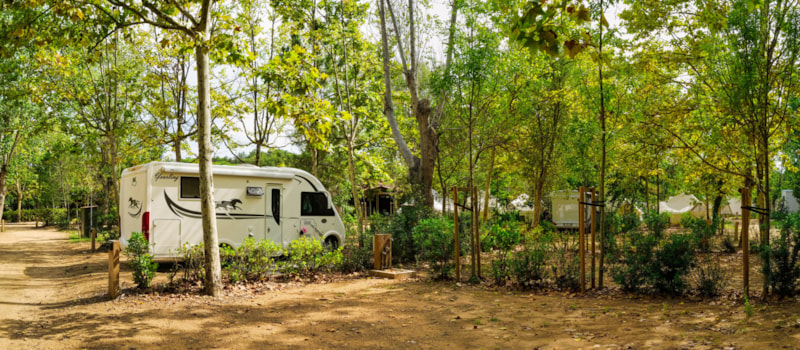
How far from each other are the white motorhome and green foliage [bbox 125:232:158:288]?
74.9 inches

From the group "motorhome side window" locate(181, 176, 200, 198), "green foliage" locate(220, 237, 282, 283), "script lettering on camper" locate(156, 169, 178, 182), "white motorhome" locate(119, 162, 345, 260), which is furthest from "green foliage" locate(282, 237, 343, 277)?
"script lettering on camper" locate(156, 169, 178, 182)

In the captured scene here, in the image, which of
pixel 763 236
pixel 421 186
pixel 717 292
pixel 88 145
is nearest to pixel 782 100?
pixel 763 236

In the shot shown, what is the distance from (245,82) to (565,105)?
10446 mm

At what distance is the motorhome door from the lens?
12453 mm

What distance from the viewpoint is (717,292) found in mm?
7250

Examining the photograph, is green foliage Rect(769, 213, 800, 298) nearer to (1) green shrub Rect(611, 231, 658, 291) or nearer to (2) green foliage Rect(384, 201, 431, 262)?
(1) green shrub Rect(611, 231, 658, 291)

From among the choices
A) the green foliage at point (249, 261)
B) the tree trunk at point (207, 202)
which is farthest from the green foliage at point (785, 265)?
the tree trunk at point (207, 202)

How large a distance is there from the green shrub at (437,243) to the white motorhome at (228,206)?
1.93 m

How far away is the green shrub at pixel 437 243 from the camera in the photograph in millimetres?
9898

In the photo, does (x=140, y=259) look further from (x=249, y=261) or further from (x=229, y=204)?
(x=229, y=204)

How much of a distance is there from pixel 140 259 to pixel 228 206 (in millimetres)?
3794

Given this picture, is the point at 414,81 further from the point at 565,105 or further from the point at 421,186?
the point at 565,105

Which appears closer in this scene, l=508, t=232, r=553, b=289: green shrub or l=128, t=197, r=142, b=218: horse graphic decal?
l=508, t=232, r=553, b=289: green shrub

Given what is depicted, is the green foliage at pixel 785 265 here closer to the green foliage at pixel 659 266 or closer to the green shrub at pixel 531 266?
the green foliage at pixel 659 266
